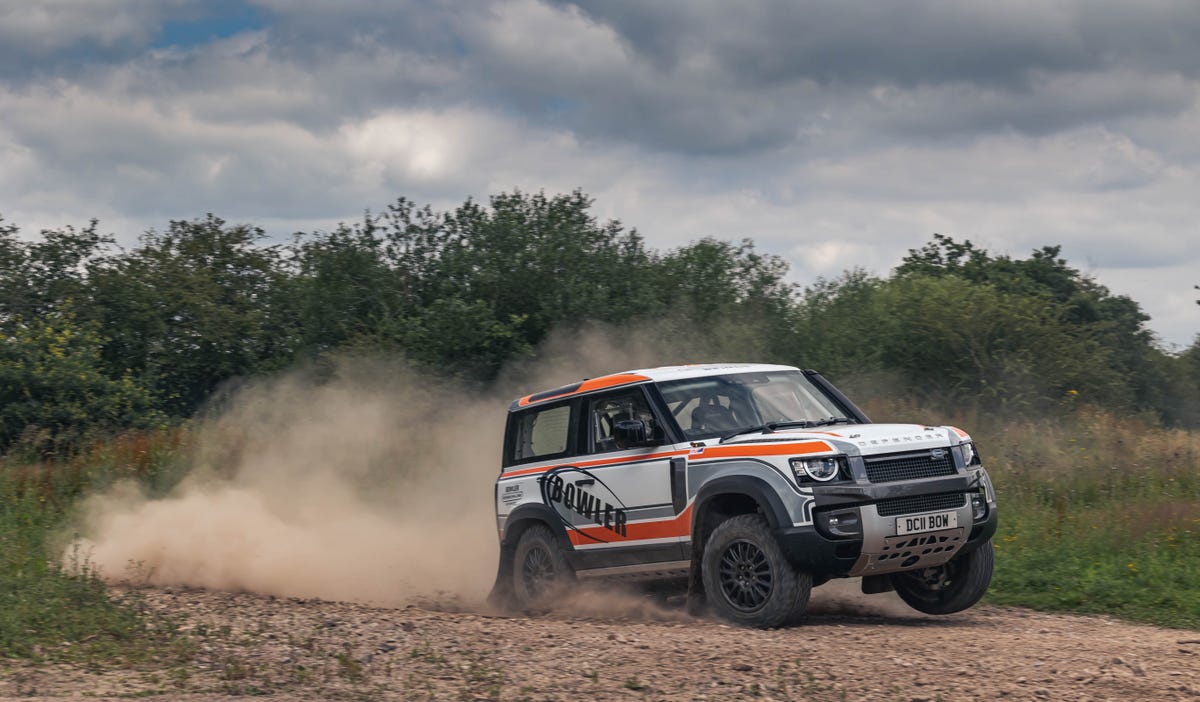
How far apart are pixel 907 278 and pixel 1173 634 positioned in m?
29.7

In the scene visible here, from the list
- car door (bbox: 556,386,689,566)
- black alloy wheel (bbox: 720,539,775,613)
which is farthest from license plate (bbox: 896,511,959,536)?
car door (bbox: 556,386,689,566)

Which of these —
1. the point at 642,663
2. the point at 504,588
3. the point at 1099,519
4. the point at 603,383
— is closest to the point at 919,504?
the point at 642,663

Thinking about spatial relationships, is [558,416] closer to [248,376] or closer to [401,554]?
[401,554]

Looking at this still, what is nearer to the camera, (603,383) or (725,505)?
(725,505)

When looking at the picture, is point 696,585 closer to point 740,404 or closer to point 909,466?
point 740,404

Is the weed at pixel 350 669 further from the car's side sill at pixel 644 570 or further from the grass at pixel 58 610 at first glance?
the car's side sill at pixel 644 570

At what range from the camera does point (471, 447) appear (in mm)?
20469

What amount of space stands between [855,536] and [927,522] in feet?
2.05

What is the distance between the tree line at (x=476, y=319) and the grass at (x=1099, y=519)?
17.5ft

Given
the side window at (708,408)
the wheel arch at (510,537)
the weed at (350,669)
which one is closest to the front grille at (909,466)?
the side window at (708,408)

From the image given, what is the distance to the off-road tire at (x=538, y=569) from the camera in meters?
10.9

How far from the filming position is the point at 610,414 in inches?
419

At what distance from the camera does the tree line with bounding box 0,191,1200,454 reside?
25.0 metres

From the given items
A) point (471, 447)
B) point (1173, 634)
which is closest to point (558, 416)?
point (1173, 634)
